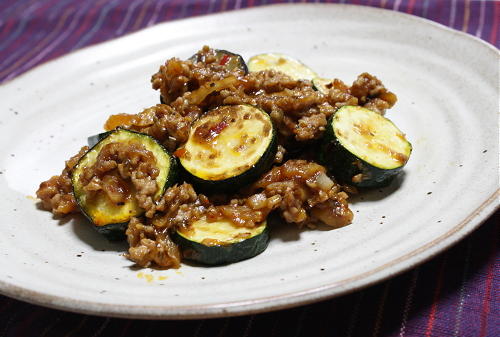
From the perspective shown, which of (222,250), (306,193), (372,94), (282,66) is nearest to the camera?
(222,250)

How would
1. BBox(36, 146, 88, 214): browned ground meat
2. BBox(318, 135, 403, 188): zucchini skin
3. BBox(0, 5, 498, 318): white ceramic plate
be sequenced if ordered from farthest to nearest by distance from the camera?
BBox(36, 146, 88, 214): browned ground meat
BBox(318, 135, 403, 188): zucchini skin
BBox(0, 5, 498, 318): white ceramic plate

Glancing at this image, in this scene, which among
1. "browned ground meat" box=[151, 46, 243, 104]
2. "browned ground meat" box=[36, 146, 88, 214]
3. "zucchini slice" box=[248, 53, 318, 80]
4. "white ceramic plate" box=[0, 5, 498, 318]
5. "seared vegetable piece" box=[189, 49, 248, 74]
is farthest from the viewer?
"zucchini slice" box=[248, 53, 318, 80]

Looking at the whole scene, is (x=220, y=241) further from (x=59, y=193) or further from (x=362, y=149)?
(x=59, y=193)

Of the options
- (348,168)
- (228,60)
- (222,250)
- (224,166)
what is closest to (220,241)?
(222,250)

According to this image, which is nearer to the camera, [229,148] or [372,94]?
[229,148]

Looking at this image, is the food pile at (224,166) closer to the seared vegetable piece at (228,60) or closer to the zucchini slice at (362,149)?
the zucchini slice at (362,149)

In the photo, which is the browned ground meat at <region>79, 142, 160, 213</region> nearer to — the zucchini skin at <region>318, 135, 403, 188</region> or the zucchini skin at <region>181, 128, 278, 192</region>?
the zucchini skin at <region>181, 128, 278, 192</region>

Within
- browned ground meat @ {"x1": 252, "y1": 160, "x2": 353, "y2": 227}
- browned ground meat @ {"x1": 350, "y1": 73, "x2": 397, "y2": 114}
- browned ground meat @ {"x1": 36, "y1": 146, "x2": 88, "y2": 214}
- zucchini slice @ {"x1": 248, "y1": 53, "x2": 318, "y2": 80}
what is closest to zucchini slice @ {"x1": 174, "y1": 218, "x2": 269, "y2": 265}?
browned ground meat @ {"x1": 252, "y1": 160, "x2": 353, "y2": 227}
